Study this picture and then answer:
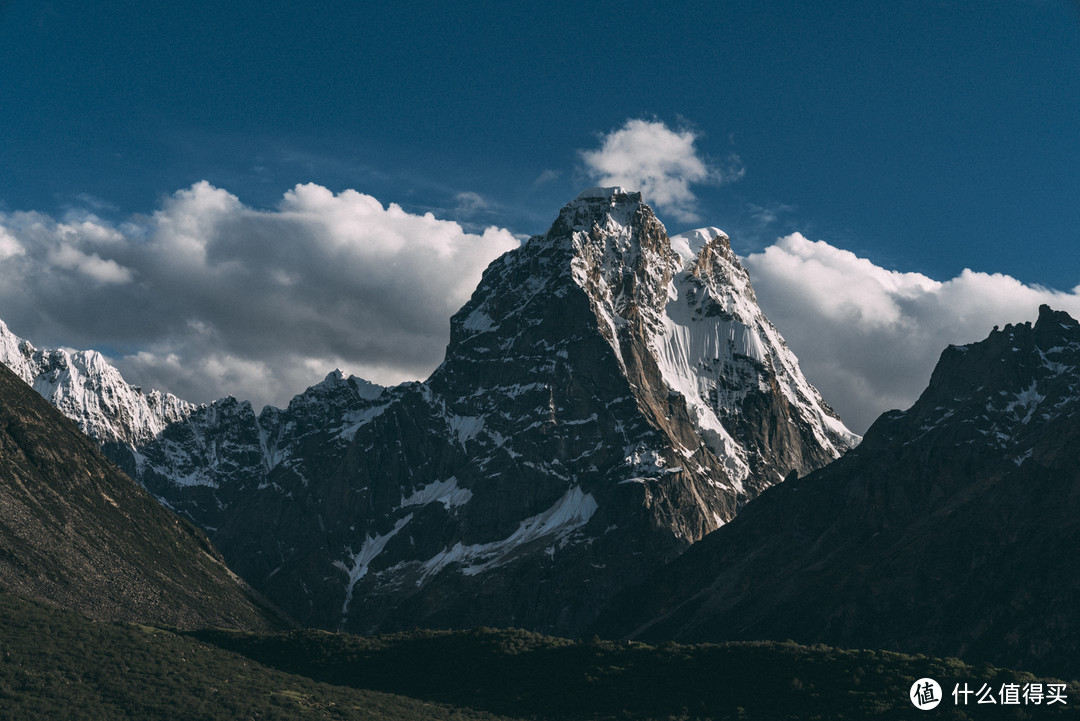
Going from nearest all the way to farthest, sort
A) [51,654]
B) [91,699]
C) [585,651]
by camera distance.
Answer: [91,699]
[51,654]
[585,651]

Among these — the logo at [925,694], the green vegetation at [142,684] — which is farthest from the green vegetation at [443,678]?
the logo at [925,694]

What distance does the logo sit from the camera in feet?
365

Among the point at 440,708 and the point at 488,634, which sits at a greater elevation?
the point at 488,634

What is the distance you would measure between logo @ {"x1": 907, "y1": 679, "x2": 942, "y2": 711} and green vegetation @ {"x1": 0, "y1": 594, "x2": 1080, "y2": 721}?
55.8 inches

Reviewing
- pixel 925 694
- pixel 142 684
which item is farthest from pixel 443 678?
pixel 925 694

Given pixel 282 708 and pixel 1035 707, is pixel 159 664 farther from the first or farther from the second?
pixel 1035 707

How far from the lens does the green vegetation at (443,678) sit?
108 metres

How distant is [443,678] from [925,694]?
54.9 meters

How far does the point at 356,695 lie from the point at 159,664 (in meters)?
20.8

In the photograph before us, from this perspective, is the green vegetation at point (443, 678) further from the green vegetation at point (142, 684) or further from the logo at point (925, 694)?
the logo at point (925, 694)

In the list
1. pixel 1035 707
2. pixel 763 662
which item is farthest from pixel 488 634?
pixel 1035 707

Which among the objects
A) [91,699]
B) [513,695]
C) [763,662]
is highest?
[763,662]

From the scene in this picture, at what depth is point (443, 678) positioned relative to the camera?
13662 centimetres

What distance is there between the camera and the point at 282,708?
361ft
